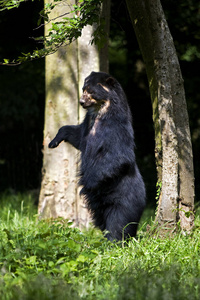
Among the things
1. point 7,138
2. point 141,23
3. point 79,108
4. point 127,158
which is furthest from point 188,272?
point 7,138

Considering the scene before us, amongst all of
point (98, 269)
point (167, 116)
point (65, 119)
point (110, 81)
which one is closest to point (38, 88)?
point (65, 119)

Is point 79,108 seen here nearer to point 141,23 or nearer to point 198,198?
point 141,23

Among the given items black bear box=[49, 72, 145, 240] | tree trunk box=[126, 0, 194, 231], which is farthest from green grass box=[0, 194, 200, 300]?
black bear box=[49, 72, 145, 240]

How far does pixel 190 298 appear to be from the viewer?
3.16m

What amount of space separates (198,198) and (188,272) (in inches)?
246

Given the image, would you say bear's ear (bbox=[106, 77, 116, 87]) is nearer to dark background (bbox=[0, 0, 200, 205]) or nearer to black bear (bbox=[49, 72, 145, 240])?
black bear (bbox=[49, 72, 145, 240])

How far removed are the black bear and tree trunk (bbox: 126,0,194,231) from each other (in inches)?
14.7

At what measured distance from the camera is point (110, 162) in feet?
17.7

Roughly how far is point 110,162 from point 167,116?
3.03ft

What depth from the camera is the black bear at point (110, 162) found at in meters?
5.37

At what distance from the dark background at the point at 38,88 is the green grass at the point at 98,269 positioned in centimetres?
526

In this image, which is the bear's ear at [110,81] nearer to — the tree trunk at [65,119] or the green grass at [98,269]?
the tree trunk at [65,119]

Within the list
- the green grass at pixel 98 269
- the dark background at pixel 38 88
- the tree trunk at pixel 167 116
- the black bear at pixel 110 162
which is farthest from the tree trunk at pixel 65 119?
the dark background at pixel 38 88

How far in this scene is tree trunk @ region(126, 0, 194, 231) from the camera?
16.2 ft
